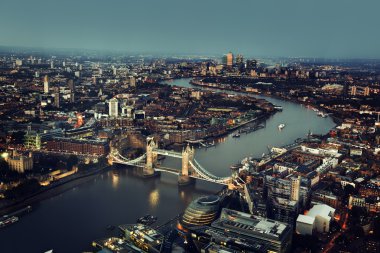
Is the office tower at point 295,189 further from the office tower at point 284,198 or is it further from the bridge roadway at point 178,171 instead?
the bridge roadway at point 178,171

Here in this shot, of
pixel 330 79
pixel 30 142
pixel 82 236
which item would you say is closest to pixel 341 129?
pixel 30 142

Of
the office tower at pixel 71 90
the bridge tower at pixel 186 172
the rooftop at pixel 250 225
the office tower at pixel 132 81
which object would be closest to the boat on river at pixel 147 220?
the rooftop at pixel 250 225

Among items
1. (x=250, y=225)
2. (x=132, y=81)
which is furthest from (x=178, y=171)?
(x=132, y=81)

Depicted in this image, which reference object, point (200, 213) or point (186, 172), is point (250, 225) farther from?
point (186, 172)

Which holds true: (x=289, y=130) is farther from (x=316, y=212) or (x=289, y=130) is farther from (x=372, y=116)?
(x=316, y=212)

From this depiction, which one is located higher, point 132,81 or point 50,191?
point 132,81

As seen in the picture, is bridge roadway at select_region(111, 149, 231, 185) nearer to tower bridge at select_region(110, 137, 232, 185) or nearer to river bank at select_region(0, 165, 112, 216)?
tower bridge at select_region(110, 137, 232, 185)

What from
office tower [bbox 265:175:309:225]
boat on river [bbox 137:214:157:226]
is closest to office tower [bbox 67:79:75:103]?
office tower [bbox 265:175:309:225]
